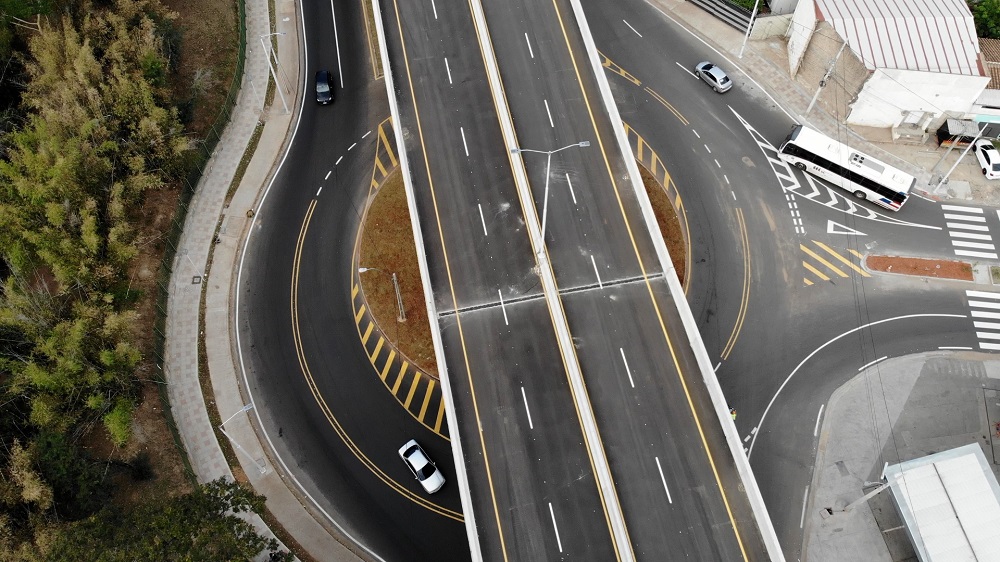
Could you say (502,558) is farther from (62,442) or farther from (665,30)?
(665,30)

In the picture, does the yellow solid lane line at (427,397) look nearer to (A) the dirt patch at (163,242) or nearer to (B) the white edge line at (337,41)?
(A) the dirt patch at (163,242)

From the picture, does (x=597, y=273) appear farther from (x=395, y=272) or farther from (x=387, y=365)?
(x=387, y=365)

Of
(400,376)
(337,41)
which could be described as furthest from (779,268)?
(337,41)

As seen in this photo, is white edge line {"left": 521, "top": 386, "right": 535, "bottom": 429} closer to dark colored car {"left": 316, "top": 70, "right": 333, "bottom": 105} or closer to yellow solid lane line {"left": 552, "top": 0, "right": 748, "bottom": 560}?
yellow solid lane line {"left": 552, "top": 0, "right": 748, "bottom": 560}

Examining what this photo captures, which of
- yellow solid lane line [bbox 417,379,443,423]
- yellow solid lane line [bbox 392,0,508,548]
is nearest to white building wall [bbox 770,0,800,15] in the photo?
yellow solid lane line [bbox 392,0,508,548]

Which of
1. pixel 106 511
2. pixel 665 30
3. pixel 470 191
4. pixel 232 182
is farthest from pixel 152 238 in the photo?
pixel 665 30

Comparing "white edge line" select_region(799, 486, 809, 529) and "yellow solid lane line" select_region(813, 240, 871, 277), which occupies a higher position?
"yellow solid lane line" select_region(813, 240, 871, 277)
